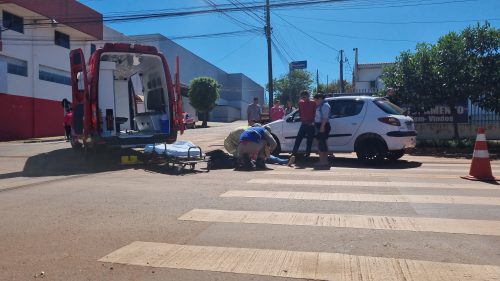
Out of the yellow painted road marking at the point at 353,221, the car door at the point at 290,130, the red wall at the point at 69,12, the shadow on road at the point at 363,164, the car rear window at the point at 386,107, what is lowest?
the yellow painted road marking at the point at 353,221

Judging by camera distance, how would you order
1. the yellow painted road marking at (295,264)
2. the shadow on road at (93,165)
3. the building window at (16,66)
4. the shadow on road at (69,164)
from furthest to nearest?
1. the building window at (16,66)
2. the shadow on road at (69,164)
3. the shadow on road at (93,165)
4. the yellow painted road marking at (295,264)

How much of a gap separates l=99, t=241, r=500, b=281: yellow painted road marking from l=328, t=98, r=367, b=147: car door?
731 cm

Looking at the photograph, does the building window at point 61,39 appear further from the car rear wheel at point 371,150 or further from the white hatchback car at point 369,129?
the car rear wheel at point 371,150

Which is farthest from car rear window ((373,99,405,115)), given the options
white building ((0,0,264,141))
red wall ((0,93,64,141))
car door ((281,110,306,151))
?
red wall ((0,93,64,141))

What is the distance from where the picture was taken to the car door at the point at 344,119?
11.4 meters

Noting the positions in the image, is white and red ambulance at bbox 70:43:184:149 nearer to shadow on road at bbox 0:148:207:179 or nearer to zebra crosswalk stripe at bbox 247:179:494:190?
shadow on road at bbox 0:148:207:179

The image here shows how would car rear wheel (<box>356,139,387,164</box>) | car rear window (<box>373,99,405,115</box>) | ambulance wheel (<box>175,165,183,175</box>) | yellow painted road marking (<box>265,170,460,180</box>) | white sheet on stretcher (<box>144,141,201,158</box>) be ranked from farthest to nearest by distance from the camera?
car rear window (<box>373,99,405,115</box>) → car rear wheel (<box>356,139,387,164</box>) → white sheet on stretcher (<box>144,141,201,158</box>) → ambulance wheel (<box>175,165,183,175</box>) → yellow painted road marking (<box>265,170,460,180</box>)

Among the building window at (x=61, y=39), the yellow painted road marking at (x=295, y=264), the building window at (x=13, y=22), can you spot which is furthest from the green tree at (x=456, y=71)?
the building window at (x=61, y=39)

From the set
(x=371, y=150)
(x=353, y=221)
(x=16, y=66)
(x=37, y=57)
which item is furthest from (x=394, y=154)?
(x=37, y=57)

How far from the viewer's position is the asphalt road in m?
4.09

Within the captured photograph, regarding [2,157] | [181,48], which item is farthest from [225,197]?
[181,48]

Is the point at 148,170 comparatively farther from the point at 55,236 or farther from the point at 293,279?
the point at 293,279

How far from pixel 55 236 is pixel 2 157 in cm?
995

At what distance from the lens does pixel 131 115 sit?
14383 millimetres
